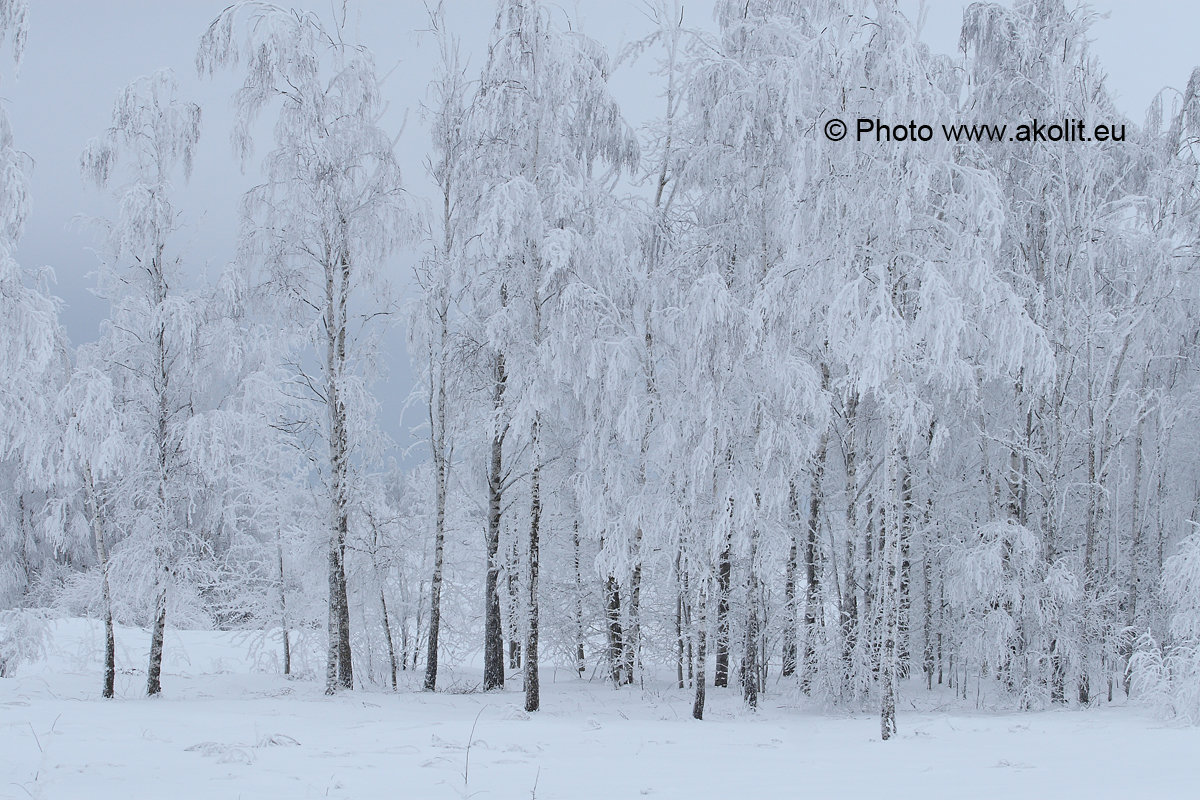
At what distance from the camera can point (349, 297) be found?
499 inches

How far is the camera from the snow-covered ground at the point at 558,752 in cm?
545

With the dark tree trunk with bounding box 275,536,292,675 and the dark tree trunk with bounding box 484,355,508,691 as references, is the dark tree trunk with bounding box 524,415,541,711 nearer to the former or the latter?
the dark tree trunk with bounding box 484,355,508,691

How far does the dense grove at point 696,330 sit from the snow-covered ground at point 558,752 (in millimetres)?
1002

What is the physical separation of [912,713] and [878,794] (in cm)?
646

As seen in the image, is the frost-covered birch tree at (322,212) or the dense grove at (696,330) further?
the frost-covered birch tree at (322,212)

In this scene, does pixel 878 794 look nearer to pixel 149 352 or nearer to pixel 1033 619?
pixel 1033 619

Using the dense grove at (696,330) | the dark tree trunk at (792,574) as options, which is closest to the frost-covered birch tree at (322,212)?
the dense grove at (696,330)

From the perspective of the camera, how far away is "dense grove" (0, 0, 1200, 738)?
377 inches

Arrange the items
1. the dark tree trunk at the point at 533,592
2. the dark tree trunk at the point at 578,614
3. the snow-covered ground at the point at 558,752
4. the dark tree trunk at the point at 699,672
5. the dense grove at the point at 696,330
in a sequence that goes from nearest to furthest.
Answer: the snow-covered ground at the point at 558,752 → the dense grove at the point at 696,330 → the dark tree trunk at the point at 699,672 → the dark tree trunk at the point at 533,592 → the dark tree trunk at the point at 578,614

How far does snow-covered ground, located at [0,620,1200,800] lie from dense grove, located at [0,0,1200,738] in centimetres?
100

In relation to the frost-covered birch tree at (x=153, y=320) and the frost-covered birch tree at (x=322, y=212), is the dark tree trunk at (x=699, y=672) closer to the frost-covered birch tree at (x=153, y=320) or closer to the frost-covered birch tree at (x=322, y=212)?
the frost-covered birch tree at (x=322, y=212)

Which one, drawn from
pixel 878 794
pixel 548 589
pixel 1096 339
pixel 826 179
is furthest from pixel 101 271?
pixel 1096 339

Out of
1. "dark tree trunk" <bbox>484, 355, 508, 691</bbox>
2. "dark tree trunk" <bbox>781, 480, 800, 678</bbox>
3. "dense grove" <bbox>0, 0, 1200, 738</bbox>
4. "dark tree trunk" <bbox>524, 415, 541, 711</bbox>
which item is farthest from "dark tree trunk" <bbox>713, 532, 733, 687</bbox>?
"dark tree trunk" <bbox>484, 355, 508, 691</bbox>

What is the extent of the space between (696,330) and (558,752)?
517cm
